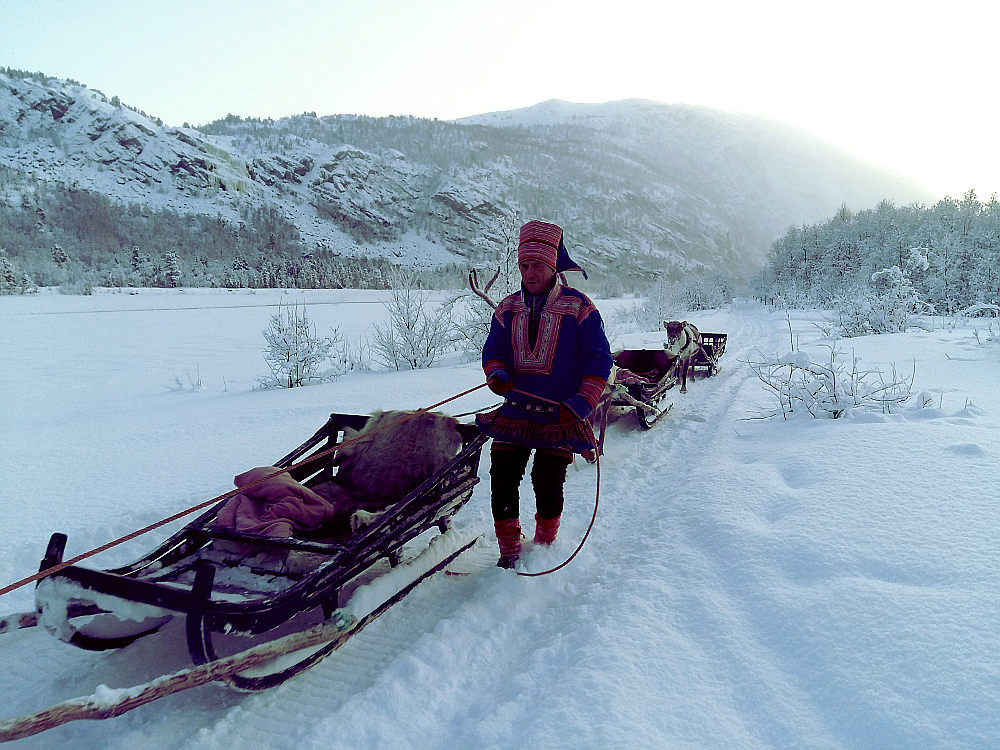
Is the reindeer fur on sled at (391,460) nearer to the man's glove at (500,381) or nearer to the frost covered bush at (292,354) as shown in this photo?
the man's glove at (500,381)

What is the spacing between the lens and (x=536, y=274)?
10.6ft

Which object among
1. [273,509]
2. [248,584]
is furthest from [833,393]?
[248,584]

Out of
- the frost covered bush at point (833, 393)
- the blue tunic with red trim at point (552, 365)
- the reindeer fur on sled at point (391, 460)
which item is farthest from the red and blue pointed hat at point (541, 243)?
the frost covered bush at point (833, 393)

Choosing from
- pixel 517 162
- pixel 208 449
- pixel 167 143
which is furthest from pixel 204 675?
pixel 517 162

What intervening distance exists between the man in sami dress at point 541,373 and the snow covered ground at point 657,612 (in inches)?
21.9

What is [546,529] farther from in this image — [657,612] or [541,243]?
[541,243]

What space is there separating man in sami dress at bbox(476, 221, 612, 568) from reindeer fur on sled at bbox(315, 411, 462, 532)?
460 millimetres

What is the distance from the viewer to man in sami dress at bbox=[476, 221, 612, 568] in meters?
3.20

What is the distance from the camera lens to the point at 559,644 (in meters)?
2.50

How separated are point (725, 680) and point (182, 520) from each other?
3.82 m

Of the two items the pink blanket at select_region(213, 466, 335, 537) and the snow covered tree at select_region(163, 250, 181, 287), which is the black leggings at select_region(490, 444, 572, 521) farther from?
the snow covered tree at select_region(163, 250, 181, 287)

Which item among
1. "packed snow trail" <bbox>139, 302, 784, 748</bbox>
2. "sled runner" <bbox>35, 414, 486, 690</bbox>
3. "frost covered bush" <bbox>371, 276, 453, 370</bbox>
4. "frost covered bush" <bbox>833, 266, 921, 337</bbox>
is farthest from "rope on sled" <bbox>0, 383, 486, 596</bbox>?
"frost covered bush" <bbox>833, 266, 921, 337</bbox>

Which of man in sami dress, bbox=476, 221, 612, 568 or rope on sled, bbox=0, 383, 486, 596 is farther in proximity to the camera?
man in sami dress, bbox=476, 221, 612, 568

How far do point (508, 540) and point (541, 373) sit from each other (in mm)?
1127
